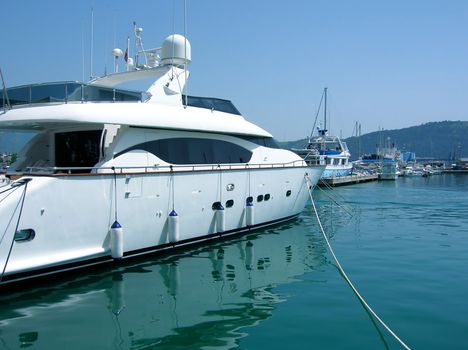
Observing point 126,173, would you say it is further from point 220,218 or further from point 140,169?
point 220,218

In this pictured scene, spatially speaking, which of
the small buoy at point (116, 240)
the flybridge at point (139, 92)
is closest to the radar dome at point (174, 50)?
the flybridge at point (139, 92)

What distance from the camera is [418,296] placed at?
7.68 m

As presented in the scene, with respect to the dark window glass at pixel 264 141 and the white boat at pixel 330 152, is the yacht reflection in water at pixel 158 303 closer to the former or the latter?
the dark window glass at pixel 264 141

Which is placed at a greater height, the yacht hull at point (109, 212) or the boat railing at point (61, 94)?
the boat railing at point (61, 94)

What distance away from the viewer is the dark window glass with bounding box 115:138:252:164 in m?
10.7

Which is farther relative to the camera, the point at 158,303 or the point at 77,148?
the point at 77,148

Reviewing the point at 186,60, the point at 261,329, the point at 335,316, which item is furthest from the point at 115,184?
the point at 186,60

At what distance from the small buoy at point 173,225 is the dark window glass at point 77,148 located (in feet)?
7.19

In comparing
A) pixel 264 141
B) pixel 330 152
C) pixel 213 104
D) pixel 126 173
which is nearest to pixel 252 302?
pixel 126 173

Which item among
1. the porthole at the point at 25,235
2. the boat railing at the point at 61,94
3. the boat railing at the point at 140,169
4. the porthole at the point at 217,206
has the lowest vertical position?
the porthole at the point at 25,235

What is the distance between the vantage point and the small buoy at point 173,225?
10281 millimetres

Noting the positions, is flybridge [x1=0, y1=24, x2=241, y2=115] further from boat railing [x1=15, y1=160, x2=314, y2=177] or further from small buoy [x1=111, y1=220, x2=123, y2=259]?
small buoy [x1=111, y1=220, x2=123, y2=259]

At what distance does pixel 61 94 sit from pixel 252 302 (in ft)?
20.9

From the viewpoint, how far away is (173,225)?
10.3 meters
